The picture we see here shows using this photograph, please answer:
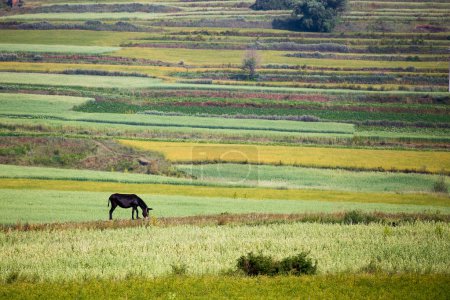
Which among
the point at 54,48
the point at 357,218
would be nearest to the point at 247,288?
the point at 357,218

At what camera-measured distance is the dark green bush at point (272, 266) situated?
891 inches

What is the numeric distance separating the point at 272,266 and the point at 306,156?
28922 mm

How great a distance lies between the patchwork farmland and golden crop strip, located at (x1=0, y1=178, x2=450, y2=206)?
0.18 metres

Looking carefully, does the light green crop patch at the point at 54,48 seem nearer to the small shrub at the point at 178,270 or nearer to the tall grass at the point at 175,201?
the tall grass at the point at 175,201

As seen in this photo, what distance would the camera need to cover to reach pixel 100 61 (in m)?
89.2

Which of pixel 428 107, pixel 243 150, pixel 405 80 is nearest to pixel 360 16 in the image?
pixel 405 80

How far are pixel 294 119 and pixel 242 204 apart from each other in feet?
98.8

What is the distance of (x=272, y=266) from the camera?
22.9 m

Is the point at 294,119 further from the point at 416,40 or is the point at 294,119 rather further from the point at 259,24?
the point at 259,24

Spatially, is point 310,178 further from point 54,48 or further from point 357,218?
point 54,48

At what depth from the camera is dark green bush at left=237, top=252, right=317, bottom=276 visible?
22625mm

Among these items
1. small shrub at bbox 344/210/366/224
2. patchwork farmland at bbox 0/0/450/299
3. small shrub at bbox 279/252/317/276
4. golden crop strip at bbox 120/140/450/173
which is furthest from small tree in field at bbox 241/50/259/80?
small shrub at bbox 279/252/317/276

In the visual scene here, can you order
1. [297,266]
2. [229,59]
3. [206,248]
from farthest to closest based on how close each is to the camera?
[229,59], [206,248], [297,266]

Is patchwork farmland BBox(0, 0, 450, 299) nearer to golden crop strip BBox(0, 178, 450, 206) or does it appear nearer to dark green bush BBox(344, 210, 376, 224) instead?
dark green bush BBox(344, 210, 376, 224)
